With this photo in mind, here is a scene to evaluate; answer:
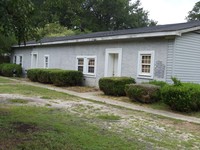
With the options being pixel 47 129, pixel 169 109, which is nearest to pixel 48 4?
pixel 47 129

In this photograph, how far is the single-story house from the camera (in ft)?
41.9

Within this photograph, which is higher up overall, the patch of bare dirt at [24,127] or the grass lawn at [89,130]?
the patch of bare dirt at [24,127]

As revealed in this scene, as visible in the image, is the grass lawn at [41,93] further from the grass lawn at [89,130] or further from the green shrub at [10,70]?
the green shrub at [10,70]

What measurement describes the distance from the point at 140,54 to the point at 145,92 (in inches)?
128

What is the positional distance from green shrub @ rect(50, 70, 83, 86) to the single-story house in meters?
0.59

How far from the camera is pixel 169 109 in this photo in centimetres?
1081

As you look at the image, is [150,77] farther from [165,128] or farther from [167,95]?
[165,128]

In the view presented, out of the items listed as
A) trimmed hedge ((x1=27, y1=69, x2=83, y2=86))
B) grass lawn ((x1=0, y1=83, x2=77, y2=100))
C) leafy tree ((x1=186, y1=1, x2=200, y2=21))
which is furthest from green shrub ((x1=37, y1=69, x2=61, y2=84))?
leafy tree ((x1=186, y1=1, x2=200, y2=21))

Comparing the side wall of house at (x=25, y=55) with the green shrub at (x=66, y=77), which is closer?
the green shrub at (x=66, y=77)

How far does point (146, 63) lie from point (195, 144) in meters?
Answer: 8.12

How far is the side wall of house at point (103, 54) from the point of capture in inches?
→ 516

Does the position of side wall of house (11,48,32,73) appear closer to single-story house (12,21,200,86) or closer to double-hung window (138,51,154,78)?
single-story house (12,21,200,86)

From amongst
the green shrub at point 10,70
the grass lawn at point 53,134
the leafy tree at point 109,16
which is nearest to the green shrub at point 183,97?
the grass lawn at point 53,134

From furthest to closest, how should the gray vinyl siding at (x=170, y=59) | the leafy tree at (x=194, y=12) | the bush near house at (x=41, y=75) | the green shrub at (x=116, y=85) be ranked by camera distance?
1. the leafy tree at (x=194, y=12)
2. the bush near house at (x=41, y=75)
3. the green shrub at (x=116, y=85)
4. the gray vinyl siding at (x=170, y=59)
